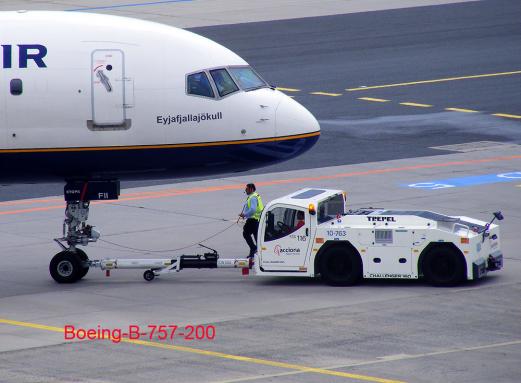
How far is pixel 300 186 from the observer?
46.0 meters

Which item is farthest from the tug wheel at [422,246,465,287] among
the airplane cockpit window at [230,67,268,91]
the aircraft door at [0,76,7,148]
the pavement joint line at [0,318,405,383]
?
the aircraft door at [0,76,7,148]

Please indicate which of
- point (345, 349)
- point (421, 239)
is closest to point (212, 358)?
point (345, 349)

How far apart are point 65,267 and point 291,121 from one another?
645 centimetres

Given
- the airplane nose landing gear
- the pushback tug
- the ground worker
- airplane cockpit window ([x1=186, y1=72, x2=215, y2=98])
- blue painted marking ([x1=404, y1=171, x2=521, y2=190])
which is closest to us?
the pushback tug

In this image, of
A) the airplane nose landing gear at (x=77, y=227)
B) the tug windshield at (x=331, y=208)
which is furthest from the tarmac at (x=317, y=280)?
the tug windshield at (x=331, y=208)

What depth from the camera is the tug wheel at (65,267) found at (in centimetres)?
3334

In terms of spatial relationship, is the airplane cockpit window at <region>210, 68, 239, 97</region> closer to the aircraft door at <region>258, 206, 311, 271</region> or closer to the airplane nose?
the airplane nose

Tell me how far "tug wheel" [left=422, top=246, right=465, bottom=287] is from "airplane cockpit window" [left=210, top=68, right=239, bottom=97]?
589cm

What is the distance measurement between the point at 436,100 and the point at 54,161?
31.4 metres

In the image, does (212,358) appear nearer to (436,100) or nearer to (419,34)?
(436,100)

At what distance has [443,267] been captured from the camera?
3198 centimetres

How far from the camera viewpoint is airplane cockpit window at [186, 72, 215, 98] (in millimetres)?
32094

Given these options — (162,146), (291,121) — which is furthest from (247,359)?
(291,121)

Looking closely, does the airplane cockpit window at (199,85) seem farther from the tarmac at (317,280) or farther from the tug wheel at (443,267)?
the tug wheel at (443,267)
